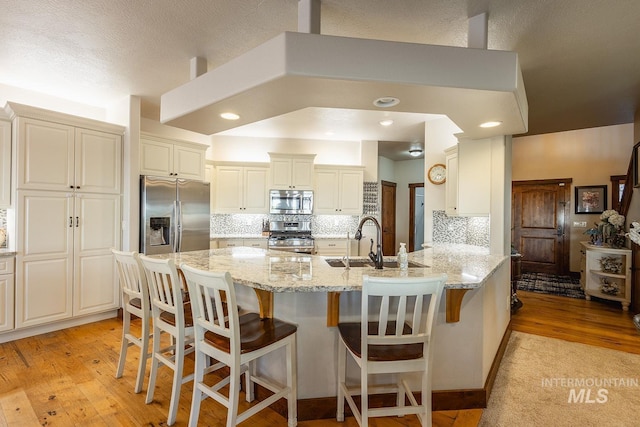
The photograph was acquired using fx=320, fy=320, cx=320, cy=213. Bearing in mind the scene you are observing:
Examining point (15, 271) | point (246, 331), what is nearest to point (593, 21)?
point (246, 331)

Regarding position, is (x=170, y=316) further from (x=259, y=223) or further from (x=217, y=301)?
(x=259, y=223)

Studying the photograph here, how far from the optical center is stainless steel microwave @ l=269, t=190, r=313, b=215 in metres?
5.49

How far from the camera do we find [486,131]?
9.30ft

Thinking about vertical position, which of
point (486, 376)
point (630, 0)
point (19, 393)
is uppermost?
point (630, 0)

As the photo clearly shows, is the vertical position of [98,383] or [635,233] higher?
[635,233]

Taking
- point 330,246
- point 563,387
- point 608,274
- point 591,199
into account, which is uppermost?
point 591,199

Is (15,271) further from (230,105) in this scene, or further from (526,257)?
(526,257)

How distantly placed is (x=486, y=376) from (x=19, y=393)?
3.32m

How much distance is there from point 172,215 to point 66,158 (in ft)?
4.02

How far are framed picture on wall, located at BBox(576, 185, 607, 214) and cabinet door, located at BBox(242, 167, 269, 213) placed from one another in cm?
606

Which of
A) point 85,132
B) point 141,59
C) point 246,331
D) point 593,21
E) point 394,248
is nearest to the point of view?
point 246,331

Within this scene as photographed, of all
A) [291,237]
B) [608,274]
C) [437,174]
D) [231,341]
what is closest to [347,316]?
[231,341]

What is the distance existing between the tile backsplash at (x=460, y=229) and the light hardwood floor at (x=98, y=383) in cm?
112

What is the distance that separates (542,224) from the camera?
21.8 feet
